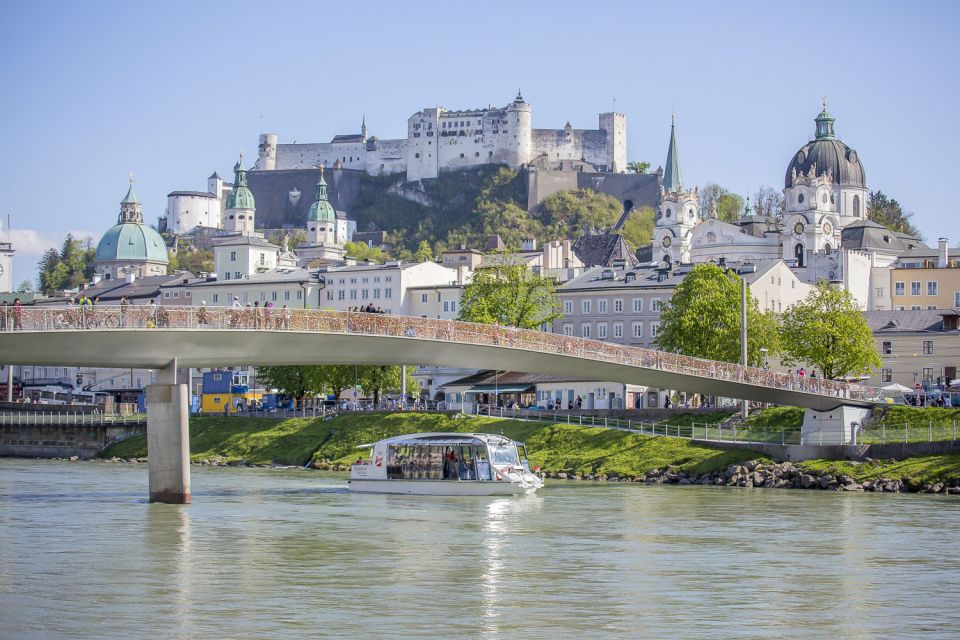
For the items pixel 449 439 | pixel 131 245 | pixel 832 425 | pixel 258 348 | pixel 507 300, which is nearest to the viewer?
pixel 258 348

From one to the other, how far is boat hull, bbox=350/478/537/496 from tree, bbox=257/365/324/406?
115 feet

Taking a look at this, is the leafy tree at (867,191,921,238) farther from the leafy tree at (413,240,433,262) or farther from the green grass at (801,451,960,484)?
the green grass at (801,451,960,484)

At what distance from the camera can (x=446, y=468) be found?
188ft

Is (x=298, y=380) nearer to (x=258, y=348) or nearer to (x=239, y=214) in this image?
(x=258, y=348)

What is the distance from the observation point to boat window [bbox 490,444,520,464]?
57.1m

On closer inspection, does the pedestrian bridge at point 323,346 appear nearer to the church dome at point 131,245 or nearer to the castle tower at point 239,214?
the church dome at point 131,245

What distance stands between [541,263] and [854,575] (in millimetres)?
106110

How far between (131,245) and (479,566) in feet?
456

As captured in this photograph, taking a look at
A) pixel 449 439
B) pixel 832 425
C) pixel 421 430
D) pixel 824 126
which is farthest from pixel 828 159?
pixel 449 439

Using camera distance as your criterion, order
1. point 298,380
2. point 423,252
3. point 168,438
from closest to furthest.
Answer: point 168,438 < point 298,380 < point 423,252

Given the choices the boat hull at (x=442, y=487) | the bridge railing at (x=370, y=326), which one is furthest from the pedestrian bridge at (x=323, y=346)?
the boat hull at (x=442, y=487)

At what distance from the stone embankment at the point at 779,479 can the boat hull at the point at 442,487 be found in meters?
8.84

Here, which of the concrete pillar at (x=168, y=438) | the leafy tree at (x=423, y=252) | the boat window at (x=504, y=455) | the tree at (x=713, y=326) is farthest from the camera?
the leafy tree at (x=423, y=252)

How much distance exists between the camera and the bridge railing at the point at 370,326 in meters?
44.0
